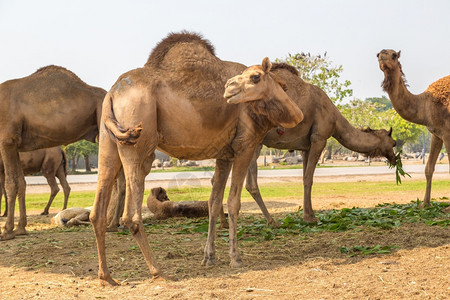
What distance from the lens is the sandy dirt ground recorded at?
5016mm

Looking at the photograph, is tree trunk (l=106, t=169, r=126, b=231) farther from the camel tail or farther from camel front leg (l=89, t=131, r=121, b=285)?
the camel tail

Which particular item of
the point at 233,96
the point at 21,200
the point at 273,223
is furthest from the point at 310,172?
the point at 21,200

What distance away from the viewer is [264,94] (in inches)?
241

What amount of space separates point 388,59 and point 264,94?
5.20 metres

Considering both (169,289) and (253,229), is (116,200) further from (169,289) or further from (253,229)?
(169,289)

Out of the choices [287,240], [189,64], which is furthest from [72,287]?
[287,240]

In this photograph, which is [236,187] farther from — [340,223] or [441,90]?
[441,90]

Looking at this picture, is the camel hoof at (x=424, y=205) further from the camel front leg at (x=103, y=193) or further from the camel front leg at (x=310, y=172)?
the camel front leg at (x=103, y=193)

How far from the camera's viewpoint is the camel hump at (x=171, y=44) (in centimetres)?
632

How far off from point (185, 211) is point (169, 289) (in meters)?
6.58

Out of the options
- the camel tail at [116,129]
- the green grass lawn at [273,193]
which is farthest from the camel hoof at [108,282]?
the green grass lawn at [273,193]

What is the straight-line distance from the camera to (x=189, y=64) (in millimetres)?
6234

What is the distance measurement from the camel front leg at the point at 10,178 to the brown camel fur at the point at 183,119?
4.45 metres

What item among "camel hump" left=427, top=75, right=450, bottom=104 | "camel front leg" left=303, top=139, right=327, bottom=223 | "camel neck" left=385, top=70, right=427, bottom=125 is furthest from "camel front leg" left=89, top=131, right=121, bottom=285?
"camel hump" left=427, top=75, right=450, bottom=104
